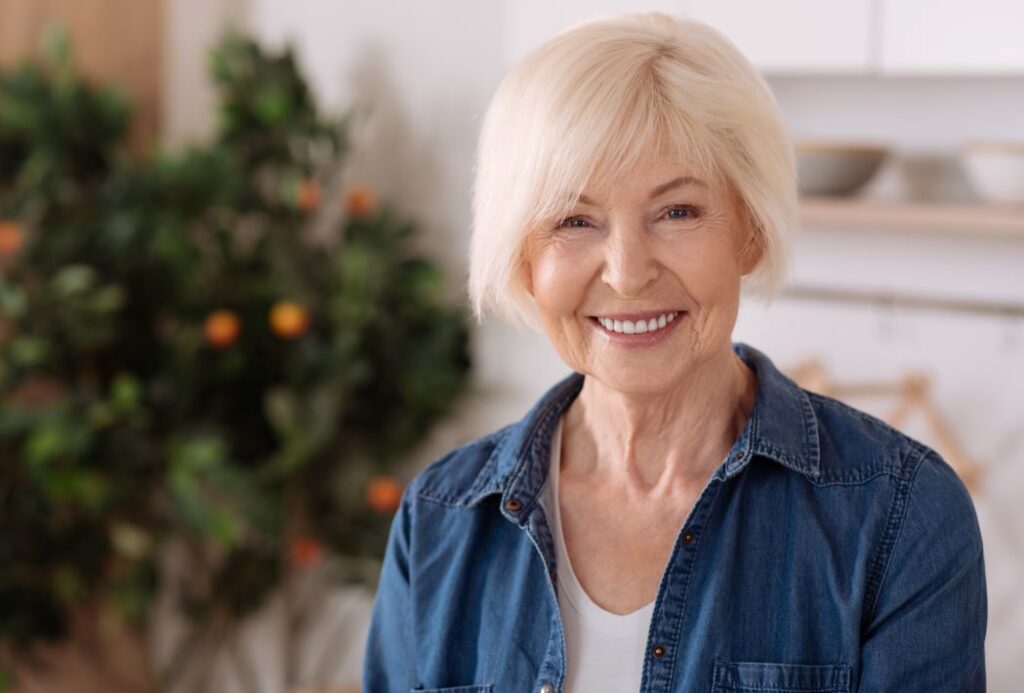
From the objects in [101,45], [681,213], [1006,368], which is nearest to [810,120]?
[1006,368]

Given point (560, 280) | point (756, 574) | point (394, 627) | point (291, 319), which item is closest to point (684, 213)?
point (560, 280)

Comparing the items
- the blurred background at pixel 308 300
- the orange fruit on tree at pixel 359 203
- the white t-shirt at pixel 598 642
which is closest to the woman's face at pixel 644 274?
the white t-shirt at pixel 598 642

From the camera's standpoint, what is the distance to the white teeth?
136cm

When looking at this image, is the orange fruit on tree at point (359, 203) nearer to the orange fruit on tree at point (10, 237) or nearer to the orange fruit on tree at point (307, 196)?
the orange fruit on tree at point (307, 196)

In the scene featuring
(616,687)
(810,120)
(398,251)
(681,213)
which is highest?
(810,120)

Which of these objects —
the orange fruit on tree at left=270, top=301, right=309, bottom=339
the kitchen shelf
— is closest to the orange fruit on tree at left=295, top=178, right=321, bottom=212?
the orange fruit on tree at left=270, top=301, right=309, bottom=339

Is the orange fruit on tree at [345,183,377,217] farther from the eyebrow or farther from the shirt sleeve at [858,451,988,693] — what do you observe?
the shirt sleeve at [858,451,988,693]

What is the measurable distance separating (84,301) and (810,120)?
1.54 meters

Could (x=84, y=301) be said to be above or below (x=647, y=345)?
above

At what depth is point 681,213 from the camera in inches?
52.2

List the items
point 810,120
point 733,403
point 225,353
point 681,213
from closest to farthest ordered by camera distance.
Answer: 1. point 681,213
2. point 733,403
3. point 810,120
4. point 225,353

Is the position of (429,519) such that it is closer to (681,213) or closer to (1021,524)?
(681,213)

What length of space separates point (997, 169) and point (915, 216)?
0.15 metres

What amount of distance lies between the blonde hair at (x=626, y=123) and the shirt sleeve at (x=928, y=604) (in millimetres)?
306
